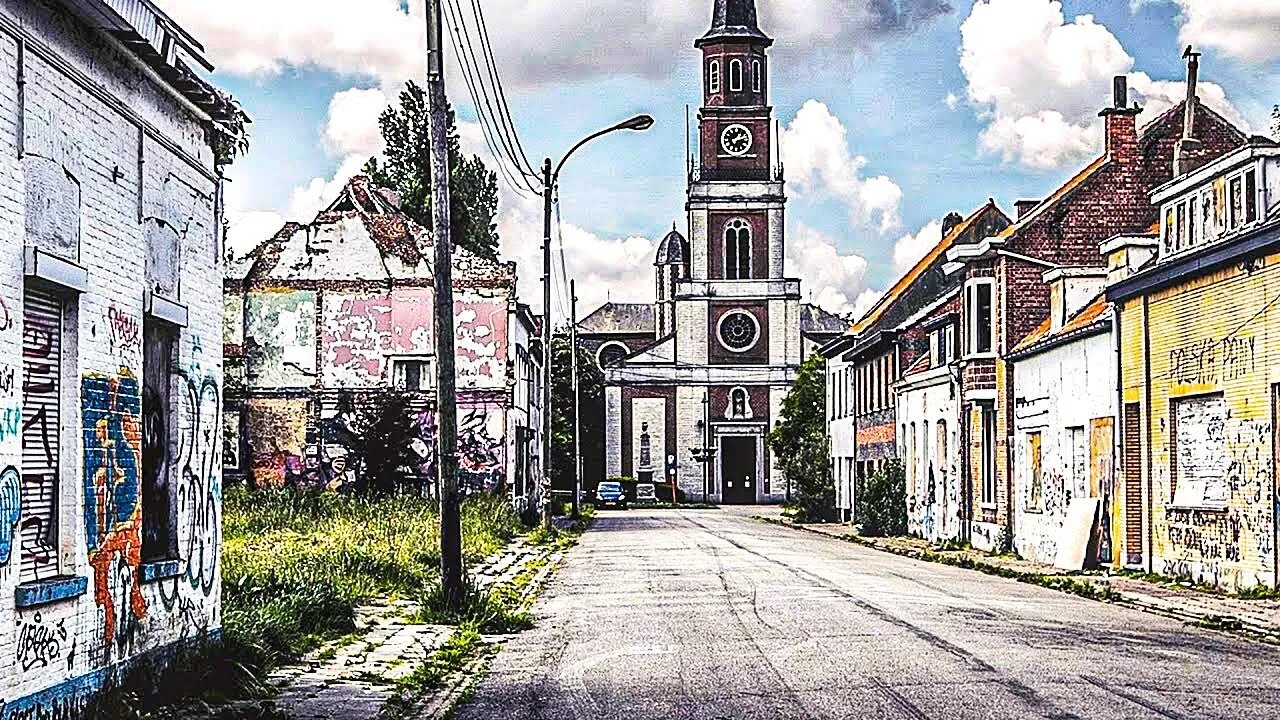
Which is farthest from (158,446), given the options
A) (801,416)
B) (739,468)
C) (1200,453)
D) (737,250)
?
(739,468)

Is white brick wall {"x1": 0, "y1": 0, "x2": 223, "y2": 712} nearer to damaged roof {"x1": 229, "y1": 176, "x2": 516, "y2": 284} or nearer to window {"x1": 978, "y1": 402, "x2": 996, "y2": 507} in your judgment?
window {"x1": 978, "y1": 402, "x2": 996, "y2": 507}

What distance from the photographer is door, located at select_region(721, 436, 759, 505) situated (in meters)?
94.2

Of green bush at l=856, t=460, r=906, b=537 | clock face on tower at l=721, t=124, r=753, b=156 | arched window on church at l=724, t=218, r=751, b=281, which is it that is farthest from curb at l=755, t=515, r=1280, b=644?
clock face on tower at l=721, t=124, r=753, b=156

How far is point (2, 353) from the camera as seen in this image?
9031 mm

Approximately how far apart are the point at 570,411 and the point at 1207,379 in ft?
208

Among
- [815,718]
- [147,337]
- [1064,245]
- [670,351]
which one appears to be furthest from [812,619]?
[670,351]

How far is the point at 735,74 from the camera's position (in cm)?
9119

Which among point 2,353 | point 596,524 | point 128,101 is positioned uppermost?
point 128,101

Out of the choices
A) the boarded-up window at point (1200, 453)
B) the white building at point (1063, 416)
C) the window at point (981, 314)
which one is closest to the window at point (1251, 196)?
the boarded-up window at point (1200, 453)

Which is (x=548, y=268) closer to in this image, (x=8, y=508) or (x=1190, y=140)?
(x=1190, y=140)

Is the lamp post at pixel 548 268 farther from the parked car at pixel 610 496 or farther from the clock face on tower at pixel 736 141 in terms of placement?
the clock face on tower at pixel 736 141

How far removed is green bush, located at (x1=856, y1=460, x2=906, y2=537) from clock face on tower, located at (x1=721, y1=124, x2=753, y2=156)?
Result: 4504cm

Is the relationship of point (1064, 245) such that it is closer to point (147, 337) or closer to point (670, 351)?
point (147, 337)

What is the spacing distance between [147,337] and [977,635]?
8248mm
